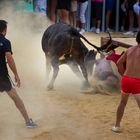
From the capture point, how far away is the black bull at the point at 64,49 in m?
9.95

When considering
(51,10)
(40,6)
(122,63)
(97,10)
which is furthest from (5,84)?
(97,10)

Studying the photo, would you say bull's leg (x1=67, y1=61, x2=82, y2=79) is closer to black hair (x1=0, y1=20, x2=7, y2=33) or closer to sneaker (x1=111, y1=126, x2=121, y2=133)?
sneaker (x1=111, y1=126, x2=121, y2=133)

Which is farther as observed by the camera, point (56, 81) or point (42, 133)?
point (56, 81)

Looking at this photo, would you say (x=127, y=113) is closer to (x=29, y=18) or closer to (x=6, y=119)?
(x=6, y=119)

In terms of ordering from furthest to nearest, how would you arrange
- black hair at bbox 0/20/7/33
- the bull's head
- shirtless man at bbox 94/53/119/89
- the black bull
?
the bull's head, shirtless man at bbox 94/53/119/89, the black bull, black hair at bbox 0/20/7/33

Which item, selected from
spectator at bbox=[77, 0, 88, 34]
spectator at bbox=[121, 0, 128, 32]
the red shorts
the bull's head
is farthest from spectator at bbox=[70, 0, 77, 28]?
the red shorts

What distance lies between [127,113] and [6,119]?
192cm

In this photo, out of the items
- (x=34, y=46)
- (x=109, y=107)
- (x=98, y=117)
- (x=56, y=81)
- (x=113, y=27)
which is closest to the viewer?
(x=98, y=117)

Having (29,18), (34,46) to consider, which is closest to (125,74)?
(34,46)

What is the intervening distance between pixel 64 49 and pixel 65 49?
1.0 inches

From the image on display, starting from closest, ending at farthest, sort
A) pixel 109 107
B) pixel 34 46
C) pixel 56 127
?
pixel 56 127 < pixel 109 107 < pixel 34 46

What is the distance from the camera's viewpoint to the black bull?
32.6ft

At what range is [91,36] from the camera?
17.6 meters

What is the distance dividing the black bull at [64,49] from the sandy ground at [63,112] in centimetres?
39
